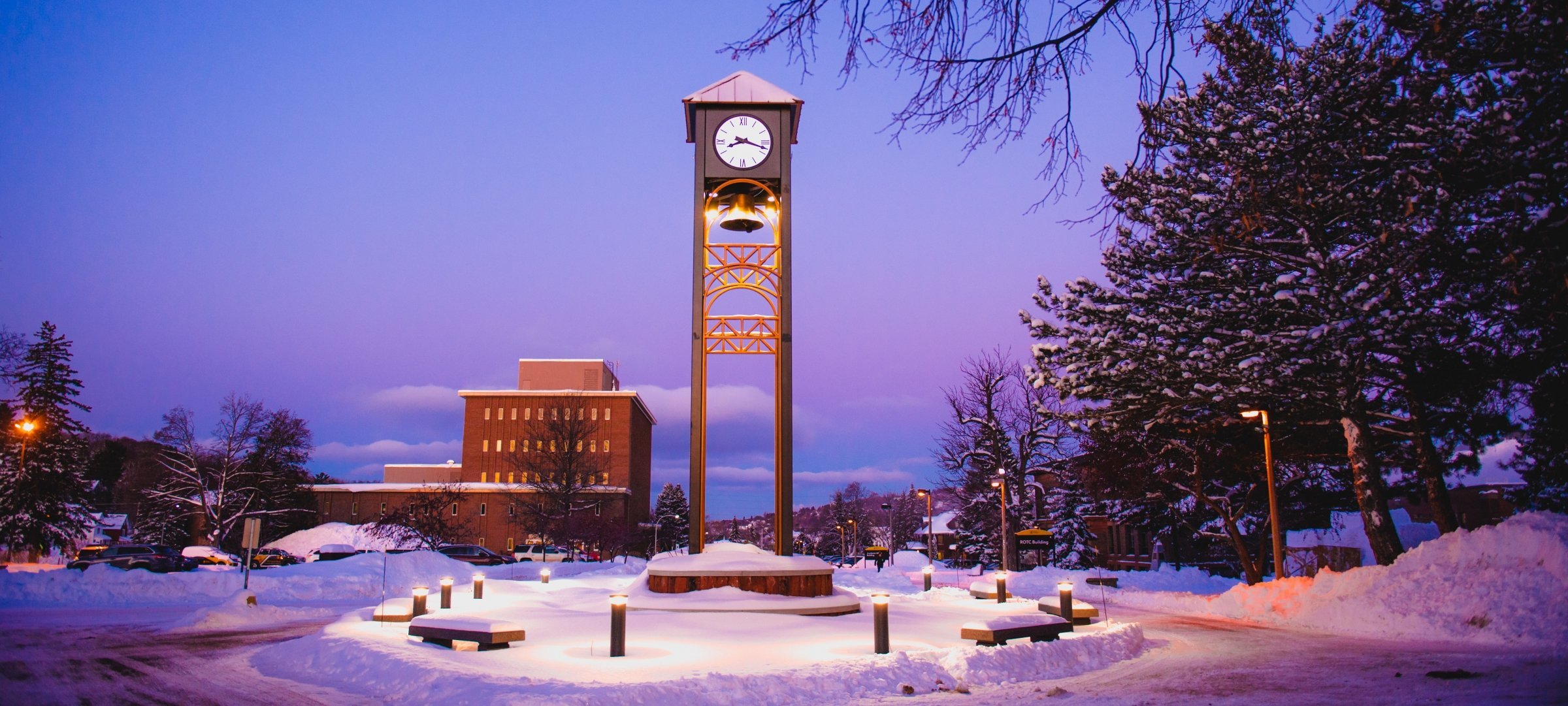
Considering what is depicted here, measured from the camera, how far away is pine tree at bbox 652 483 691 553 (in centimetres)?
8882

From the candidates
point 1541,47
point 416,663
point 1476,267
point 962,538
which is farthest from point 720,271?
point 962,538

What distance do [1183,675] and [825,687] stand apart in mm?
4251

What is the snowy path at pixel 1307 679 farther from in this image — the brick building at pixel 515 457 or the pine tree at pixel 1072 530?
the brick building at pixel 515 457

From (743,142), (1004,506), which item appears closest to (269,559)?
(1004,506)

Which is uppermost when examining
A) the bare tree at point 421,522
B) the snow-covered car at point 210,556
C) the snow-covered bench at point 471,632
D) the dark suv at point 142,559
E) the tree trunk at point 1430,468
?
the tree trunk at point 1430,468

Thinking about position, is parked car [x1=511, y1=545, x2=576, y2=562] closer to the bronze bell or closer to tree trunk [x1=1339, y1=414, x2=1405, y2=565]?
the bronze bell

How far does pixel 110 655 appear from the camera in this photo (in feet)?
40.1

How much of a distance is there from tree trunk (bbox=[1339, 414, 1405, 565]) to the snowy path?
304 inches

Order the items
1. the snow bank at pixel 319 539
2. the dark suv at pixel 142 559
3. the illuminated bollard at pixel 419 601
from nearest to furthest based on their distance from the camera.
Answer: the illuminated bollard at pixel 419 601 < the dark suv at pixel 142 559 < the snow bank at pixel 319 539

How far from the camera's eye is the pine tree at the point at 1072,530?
50062mm

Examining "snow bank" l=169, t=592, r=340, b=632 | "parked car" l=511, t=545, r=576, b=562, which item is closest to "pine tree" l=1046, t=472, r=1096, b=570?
"parked car" l=511, t=545, r=576, b=562

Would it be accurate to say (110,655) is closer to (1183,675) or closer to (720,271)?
(720,271)

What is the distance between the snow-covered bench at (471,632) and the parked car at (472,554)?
28.9 m

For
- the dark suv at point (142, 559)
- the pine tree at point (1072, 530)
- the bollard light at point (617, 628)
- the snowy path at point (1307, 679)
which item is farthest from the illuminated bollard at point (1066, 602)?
the pine tree at point (1072, 530)
